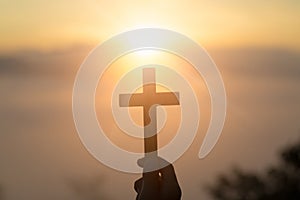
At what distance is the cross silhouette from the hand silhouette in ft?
3.57

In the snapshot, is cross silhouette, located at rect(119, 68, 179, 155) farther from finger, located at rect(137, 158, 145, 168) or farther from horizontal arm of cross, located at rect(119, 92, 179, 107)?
finger, located at rect(137, 158, 145, 168)

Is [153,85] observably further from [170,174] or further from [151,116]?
[170,174]

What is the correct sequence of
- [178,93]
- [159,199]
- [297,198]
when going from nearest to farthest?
1. [159,199]
2. [178,93]
3. [297,198]

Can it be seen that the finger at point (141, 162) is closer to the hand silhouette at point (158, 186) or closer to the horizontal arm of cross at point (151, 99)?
the hand silhouette at point (158, 186)

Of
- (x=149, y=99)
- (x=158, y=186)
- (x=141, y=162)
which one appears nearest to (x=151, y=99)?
(x=149, y=99)

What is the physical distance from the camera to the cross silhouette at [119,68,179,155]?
1652cm

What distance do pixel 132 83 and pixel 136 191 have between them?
238 cm

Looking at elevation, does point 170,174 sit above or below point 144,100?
below

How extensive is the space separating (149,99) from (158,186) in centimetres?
211

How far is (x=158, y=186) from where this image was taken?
15211 millimetres

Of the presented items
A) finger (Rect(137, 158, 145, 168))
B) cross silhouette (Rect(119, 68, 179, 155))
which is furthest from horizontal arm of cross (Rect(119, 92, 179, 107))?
finger (Rect(137, 158, 145, 168))

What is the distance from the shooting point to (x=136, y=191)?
1555 cm

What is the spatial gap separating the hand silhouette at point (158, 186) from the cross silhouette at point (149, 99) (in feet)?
3.57

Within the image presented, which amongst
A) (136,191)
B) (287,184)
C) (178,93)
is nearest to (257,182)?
(287,184)
